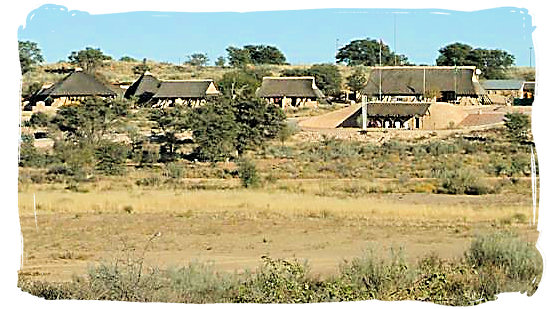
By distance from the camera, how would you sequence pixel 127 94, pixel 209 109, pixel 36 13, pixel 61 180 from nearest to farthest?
1. pixel 36 13
2. pixel 61 180
3. pixel 127 94
4. pixel 209 109

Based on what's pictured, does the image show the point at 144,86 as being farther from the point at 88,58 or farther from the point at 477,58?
the point at 477,58

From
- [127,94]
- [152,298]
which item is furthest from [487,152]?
→ [152,298]

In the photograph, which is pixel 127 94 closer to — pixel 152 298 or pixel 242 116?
pixel 242 116

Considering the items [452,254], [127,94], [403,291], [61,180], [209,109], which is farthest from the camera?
[209,109]

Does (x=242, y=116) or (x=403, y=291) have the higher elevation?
(x=242, y=116)

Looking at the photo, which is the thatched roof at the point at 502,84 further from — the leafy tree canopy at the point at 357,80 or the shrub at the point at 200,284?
the shrub at the point at 200,284

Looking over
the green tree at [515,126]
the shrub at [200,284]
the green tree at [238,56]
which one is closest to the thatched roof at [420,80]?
the green tree at [515,126]

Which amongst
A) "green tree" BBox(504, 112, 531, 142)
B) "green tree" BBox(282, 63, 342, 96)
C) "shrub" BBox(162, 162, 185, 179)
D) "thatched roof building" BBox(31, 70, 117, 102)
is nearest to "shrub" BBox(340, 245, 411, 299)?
"green tree" BBox(504, 112, 531, 142)
